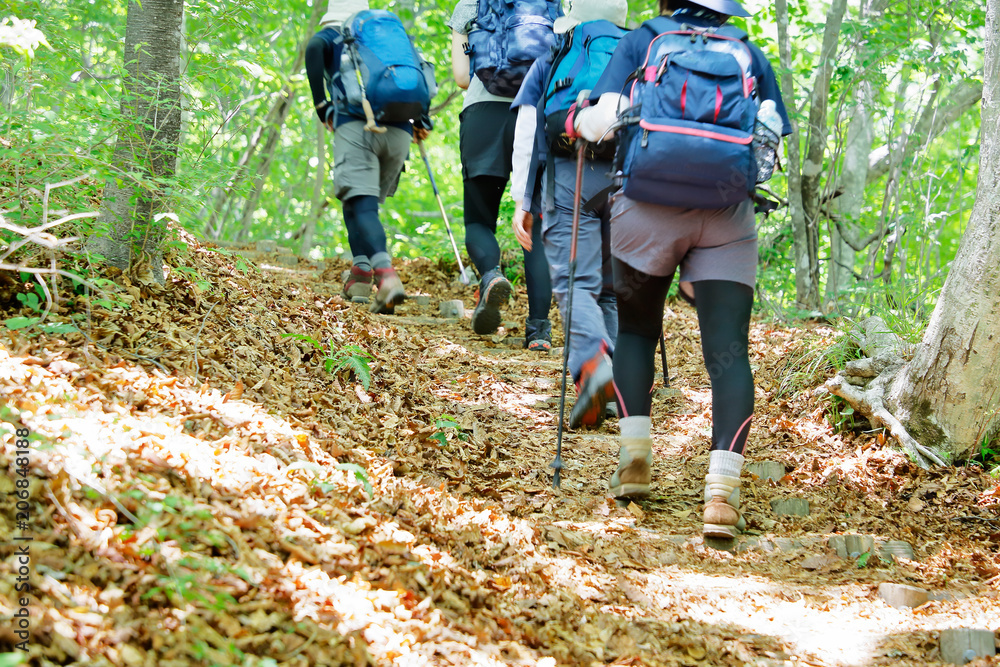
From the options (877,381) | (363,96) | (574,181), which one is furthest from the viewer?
(363,96)

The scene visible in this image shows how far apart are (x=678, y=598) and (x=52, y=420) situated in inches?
78.6

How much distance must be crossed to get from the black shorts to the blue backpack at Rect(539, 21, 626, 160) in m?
1.20

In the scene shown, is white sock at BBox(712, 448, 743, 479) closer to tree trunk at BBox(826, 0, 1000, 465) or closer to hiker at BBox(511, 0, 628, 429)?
hiker at BBox(511, 0, 628, 429)

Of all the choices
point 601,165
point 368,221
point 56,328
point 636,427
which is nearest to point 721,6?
point 601,165

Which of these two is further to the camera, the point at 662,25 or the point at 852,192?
the point at 852,192

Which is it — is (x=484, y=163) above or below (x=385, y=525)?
above

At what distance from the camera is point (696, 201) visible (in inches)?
102

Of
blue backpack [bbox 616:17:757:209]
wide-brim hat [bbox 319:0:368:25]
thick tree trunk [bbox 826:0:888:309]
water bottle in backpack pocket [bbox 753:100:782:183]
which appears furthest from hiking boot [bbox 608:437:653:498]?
thick tree trunk [bbox 826:0:888:309]

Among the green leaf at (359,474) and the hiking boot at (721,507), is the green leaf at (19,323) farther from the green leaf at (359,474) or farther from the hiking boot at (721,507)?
the hiking boot at (721,507)

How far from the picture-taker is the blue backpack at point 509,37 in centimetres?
456

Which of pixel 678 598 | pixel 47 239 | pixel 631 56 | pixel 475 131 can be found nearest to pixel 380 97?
pixel 475 131

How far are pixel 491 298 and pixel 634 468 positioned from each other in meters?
2.35

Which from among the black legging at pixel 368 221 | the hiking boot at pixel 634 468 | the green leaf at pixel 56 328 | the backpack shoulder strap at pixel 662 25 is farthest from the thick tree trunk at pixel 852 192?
the green leaf at pixel 56 328

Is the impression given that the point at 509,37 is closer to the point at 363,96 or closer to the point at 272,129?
the point at 363,96
